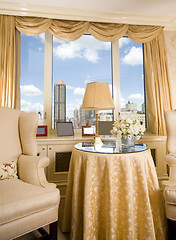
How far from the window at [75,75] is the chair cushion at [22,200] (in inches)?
61.2

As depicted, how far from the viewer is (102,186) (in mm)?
1360

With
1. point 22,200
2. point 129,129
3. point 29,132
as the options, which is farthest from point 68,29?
point 22,200

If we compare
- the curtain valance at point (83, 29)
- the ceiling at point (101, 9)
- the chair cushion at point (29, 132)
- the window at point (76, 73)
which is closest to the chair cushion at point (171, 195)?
the chair cushion at point (29, 132)

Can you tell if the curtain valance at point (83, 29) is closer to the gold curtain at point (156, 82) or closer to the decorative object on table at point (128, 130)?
the gold curtain at point (156, 82)

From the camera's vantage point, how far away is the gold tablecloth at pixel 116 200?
4.17 ft

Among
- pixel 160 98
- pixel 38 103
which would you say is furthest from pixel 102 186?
pixel 160 98

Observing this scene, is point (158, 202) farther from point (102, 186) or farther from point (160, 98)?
point (160, 98)

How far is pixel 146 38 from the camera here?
9.42ft

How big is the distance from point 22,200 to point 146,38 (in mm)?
2967

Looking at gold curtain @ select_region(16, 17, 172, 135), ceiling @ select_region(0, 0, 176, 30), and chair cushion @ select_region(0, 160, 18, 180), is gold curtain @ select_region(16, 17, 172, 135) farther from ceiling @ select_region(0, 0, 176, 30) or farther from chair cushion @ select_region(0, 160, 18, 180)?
chair cushion @ select_region(0, 160, 18, 180)

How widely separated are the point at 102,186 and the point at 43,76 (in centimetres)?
209

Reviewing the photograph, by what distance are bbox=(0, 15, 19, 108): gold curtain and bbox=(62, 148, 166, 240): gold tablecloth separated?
1634mm

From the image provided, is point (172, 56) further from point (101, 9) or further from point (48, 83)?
point (48, 83)

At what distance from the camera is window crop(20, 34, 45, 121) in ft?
9.02
